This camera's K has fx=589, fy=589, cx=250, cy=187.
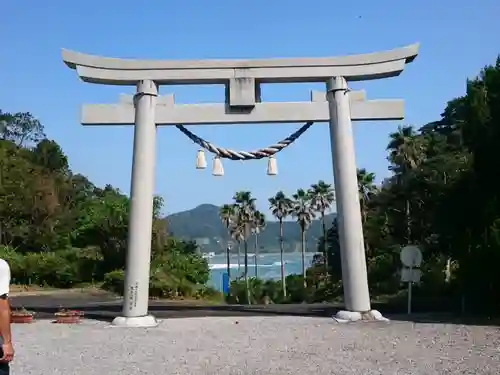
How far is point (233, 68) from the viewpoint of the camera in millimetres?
13453

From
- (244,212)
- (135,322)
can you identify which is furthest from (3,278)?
(244,212)

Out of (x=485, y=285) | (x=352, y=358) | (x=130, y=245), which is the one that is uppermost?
(x=130, y=245)

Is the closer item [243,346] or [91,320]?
[243,346]

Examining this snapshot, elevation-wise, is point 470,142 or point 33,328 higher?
point 470,142

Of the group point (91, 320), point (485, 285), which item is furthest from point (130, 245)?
point (485, 285)

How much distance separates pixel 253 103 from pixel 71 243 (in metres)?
25.0

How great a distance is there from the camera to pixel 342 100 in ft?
44.0

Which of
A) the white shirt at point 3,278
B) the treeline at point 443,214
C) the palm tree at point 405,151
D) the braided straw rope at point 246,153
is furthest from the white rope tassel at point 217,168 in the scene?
the palm tree at point 405,151

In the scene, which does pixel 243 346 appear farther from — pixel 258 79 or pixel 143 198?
pixel 258 79

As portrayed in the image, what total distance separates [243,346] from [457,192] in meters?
8.29

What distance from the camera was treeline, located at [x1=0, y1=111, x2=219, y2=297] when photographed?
30.8 m

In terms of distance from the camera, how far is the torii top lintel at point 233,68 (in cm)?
1338

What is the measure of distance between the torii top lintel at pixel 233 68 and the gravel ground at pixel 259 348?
18.1 feet

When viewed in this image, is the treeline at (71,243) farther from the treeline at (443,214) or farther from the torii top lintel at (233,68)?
the torii top lintel at (233,68)
